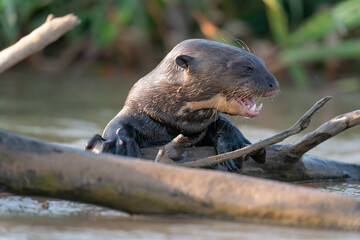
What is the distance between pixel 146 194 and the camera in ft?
6.41

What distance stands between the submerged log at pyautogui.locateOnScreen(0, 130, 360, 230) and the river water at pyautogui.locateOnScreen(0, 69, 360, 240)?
0.05 m

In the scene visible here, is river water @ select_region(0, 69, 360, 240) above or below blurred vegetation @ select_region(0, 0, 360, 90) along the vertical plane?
below

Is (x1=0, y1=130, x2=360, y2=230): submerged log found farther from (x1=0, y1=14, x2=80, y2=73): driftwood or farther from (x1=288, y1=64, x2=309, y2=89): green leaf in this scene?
(x1=288, y1=64, x2=309, y2=89): green leaf

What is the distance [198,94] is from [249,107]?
21 centimetres

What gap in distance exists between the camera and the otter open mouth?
2.73m

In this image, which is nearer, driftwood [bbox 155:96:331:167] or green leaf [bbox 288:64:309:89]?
driftwood [bbox 155:96:331:167]

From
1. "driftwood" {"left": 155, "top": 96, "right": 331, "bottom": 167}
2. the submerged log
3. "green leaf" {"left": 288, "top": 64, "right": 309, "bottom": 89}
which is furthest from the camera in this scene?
"green leaf" {"left": 288, "top": 64, "right": 309, "bottom": 89}

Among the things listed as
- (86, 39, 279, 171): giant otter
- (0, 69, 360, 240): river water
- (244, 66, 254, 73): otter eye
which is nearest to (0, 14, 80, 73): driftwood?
(86, 39, 279, 171): giant otter

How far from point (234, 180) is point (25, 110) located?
3.40 meters

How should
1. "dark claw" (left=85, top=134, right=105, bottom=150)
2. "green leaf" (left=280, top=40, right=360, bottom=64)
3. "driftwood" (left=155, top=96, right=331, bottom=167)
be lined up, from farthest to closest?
"green leaf" (left=280, top=40, right=360, bottom=64) < "dark claw" (left=85, top=134, right=105, bottom=150) < "driftwood" (left=155, top=96, right=331, bottom=167)

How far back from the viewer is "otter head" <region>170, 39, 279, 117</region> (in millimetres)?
2707

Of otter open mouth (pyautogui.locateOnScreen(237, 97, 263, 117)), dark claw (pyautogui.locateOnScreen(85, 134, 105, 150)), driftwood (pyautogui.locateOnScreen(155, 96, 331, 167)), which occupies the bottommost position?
dark claw (pyautogui.locateOnScreen(85, 134, 105, 150))

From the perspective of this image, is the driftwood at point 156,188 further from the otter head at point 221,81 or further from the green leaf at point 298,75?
the green leaf at point 298,75

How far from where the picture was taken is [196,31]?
716cm
